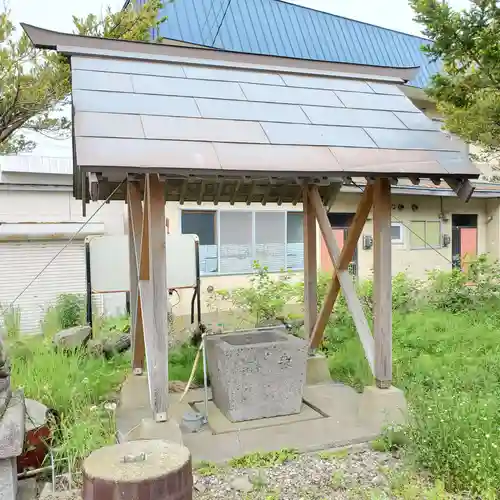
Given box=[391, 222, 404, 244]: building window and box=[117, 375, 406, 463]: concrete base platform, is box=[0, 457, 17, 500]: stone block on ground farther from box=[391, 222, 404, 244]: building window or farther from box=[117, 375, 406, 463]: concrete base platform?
box=[391, 222, 404, 244]: building window

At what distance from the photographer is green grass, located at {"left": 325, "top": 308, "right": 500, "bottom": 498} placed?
338 centimetres

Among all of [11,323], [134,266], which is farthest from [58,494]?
[11,323]

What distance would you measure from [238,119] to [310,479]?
3.04m

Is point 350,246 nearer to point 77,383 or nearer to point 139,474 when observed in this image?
point 77,383

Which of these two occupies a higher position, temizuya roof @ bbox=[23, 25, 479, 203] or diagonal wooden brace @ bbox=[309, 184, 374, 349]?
temizuya roof @ bbox=[23, 25, 479, 203]

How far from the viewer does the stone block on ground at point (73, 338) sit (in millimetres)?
7133

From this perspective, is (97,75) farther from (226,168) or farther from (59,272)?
(59,272)

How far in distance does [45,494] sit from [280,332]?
2992 millimetres

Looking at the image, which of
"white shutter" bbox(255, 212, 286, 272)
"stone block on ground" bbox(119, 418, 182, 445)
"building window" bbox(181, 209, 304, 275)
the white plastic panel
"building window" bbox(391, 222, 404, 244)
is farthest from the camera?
"building window" bbox(391, 222, 404, 244)

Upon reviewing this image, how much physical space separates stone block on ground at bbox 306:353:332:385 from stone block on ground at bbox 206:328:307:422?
970 mm

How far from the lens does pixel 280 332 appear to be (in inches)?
231

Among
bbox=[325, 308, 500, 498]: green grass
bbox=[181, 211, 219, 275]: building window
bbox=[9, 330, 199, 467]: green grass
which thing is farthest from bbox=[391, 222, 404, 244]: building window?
bbox=[9, 330, 199, 467]: green grass

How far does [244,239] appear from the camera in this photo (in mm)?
12883

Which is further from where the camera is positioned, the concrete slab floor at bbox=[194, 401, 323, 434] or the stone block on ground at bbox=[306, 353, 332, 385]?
the stone block on ground at bbox=[306, 353, 332, 385]
